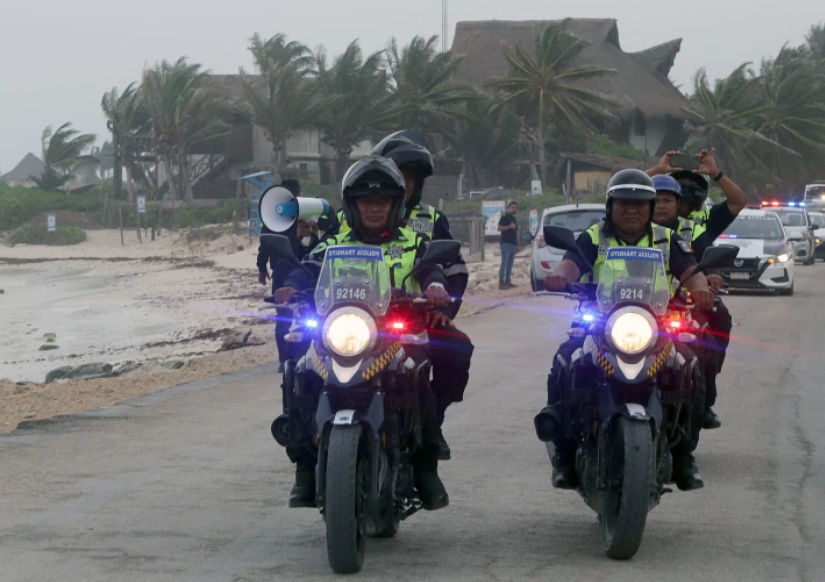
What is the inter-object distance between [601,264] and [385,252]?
114cm

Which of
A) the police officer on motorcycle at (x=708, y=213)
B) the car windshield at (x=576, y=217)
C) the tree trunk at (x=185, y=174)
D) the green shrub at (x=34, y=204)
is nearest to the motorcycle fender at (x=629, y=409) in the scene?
the police officer on motorcycle at (x=708, y=213)

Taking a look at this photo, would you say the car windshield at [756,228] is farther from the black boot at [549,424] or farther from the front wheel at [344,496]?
the front wheel at [344,496]

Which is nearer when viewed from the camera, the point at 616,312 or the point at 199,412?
the point at 616,312

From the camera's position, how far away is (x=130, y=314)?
27.1 meters

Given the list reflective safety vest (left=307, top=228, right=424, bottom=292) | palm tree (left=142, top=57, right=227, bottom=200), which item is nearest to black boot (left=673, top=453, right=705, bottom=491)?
reflective safety vest (left=307, top=228, right=424, bottom=292)

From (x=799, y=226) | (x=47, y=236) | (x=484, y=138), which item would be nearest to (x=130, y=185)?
(x=47, y=236)

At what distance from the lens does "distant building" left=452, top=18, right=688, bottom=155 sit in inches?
2448

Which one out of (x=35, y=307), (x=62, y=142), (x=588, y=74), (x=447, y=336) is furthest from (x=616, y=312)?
(x=62, y=142)

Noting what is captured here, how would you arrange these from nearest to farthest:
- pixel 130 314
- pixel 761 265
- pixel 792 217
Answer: pixel 761 265
pixel 130 314
pixel 792 217

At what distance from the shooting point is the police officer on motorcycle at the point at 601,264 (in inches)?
225

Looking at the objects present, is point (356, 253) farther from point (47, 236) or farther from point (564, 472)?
point (47, 236)

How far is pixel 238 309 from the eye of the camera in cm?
2544

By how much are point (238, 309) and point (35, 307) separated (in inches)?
299

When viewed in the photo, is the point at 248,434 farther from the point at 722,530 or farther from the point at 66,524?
the point at 722,530
